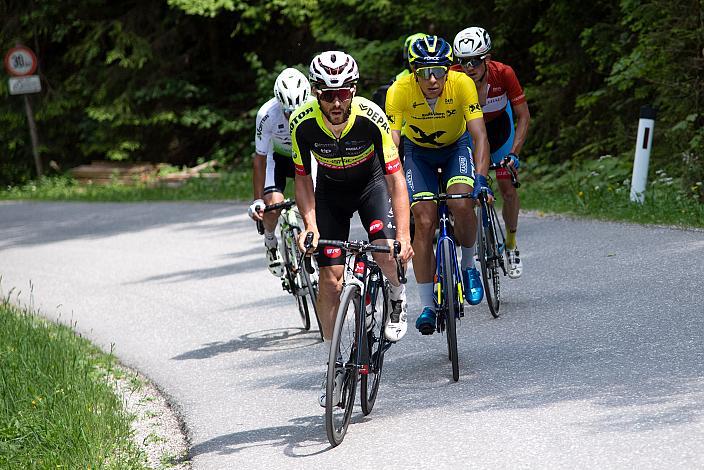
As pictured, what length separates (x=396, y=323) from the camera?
6.56 meters

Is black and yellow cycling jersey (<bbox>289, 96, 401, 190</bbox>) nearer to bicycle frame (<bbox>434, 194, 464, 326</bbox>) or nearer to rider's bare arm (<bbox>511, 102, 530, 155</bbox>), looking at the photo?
bicycle frame (<bbox>434, 194, 464, 326</bbox>)

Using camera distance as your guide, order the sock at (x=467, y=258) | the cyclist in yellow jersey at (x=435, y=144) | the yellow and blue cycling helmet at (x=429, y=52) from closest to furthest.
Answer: the yellow and blue cycling helmet at (x=429, y=52) < the cyclist in yellow jersey at (x=435, y=144) < the sock at (x=467, y=258)

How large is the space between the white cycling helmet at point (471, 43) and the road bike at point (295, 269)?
1.81 meters

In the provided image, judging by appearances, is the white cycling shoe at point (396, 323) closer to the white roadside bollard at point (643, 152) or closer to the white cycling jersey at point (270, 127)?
the white cycling jersey at point (270, 127)

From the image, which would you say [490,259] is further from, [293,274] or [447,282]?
[447,282]

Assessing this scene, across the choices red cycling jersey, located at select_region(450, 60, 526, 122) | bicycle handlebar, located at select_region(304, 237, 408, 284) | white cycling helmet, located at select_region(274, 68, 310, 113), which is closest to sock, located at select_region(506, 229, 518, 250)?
red cycling jersey, located at select_region(450, 60, 526, 122)

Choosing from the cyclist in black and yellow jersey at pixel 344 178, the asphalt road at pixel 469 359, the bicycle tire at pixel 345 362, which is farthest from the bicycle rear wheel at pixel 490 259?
the bicycle tire at pixel 345 362

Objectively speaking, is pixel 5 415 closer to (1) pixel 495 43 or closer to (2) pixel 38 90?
(1) pixel 495 43

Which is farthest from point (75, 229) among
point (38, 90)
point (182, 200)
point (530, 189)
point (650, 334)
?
point (650, 334)

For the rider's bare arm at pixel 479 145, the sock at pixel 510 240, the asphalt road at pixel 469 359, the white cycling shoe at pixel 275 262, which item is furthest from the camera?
the sock at pixel 510 240

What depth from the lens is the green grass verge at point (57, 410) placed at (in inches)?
234

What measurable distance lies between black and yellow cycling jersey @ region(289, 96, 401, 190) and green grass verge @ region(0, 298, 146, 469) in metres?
1.84

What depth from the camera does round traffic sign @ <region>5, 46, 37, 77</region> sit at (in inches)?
1056

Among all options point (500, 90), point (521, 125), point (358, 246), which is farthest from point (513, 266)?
point (358, 246)
